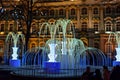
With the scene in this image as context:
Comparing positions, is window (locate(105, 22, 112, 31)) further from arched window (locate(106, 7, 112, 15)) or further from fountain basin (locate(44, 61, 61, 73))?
fountain basin (locate(44, 61, 61, 73))

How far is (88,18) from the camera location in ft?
180

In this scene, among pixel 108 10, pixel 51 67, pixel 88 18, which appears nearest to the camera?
pixel 51 67

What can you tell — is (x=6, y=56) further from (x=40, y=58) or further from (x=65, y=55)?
(x=65, y=55)

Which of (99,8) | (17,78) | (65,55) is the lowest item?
(17,78)

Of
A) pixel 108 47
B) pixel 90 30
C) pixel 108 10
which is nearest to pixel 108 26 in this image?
pixel 108 10

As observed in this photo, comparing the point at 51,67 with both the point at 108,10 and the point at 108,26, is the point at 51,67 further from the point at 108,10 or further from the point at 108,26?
the point at 108,10

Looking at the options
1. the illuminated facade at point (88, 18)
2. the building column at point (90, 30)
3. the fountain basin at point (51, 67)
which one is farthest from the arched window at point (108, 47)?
the fountain basin at point (51, 67)

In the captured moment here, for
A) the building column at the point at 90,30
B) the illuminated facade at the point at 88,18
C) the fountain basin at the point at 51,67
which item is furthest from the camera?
the building column at the point at 90,30

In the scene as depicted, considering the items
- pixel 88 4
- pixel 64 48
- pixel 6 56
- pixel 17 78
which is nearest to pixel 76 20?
pixel 88 4

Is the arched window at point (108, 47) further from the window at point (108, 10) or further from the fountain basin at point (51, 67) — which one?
the fountain basin at point (51, 67)

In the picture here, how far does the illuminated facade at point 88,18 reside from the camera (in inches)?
2085

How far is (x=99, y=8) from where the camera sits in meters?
54.5

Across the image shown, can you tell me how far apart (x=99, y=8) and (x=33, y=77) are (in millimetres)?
38605

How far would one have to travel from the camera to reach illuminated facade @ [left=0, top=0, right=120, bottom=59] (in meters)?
53.0
